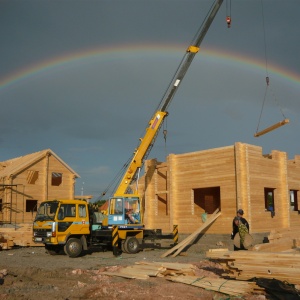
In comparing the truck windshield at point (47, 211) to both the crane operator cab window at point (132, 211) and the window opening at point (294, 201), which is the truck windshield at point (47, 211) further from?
the window opening at point (294, 201)

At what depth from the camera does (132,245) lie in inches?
803

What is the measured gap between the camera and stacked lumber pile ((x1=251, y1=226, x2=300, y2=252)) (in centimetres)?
1445

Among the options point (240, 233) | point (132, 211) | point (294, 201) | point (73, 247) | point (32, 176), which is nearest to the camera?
point (240, 233)

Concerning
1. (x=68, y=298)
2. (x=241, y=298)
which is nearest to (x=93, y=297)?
(x=68, y=298)

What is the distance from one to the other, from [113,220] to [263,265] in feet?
38.3

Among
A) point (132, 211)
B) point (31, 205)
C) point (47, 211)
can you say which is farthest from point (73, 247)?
point (31, 205)

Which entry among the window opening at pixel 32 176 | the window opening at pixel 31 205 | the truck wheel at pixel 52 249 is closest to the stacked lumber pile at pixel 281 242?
the truck wheel at pixel 52 249

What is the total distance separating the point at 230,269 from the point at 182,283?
141 centimetres

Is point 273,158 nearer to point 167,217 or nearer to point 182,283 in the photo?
point 167,217

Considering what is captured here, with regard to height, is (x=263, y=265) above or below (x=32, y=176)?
below

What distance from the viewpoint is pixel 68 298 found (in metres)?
9.48

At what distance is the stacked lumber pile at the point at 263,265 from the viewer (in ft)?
30.9

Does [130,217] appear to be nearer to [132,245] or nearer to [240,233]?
[132,245]

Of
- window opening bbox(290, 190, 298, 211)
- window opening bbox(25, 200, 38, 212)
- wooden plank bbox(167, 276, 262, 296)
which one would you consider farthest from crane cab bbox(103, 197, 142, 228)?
window opening bbox(25, 200, 38, 212)
